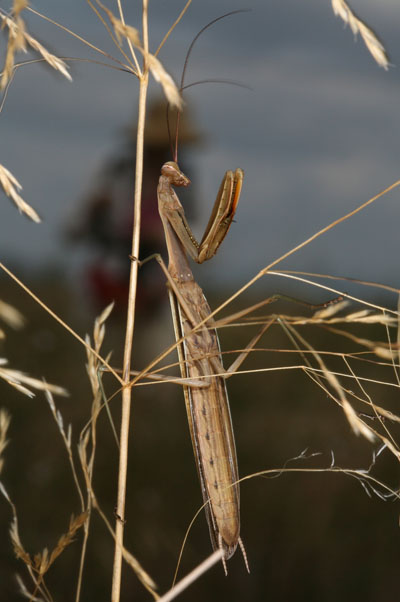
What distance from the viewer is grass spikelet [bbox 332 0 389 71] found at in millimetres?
301

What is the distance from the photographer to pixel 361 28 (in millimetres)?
310

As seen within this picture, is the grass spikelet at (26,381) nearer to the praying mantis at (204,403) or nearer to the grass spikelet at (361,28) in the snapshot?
the praying mantis at (204,403)

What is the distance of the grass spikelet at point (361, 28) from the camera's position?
0.30 metres

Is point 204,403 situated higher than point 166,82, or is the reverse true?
point 166,82

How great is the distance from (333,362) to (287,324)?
153 centimetres

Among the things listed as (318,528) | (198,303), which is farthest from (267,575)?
(198,303)

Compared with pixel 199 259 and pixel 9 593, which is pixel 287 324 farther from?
pixel 9 593

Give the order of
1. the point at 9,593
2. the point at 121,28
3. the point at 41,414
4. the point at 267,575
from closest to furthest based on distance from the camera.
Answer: the point at 121,28 < the point at 9,593 < the point at 267,575 < the point at 41,414

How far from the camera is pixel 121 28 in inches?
10.7

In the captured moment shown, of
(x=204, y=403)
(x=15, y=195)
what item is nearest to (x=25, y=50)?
(x=15, y=195)

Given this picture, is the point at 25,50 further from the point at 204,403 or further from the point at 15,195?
the point at 204,403

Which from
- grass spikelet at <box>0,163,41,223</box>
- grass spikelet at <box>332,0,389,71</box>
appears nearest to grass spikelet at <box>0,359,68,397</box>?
A: grass spikelet at <box>0,163,41,223</box>

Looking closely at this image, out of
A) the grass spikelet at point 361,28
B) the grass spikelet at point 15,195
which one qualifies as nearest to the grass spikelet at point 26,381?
the grass spikelet at point 15,195

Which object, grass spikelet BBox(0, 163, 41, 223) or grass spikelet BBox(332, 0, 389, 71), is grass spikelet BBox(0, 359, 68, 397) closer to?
grass spikelet BBox(0, 163, 41, 223)
